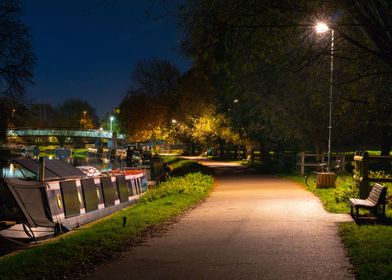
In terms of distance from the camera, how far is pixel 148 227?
1311 cm

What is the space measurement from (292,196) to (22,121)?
24.3 metres

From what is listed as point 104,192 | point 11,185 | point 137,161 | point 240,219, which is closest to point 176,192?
point 104,192

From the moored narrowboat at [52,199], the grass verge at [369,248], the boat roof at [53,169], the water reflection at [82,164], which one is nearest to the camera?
the grass verge at [369,248]

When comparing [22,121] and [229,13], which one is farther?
[22,121]

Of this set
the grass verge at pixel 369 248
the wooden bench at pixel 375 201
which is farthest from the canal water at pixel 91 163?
the grass verge at pixel 369 248

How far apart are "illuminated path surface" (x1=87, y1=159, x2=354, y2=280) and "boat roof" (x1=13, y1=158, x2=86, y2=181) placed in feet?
18.2

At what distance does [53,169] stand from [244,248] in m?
11.0

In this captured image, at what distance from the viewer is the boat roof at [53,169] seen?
61.6 ft

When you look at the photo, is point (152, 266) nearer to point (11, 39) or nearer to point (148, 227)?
point (148, 227)

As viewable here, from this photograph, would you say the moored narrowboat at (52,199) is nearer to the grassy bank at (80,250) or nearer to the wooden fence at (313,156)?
the grassy bank at (80,250)

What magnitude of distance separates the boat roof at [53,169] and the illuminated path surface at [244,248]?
5553mm

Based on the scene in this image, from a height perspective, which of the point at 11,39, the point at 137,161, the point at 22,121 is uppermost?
the point at 11,39

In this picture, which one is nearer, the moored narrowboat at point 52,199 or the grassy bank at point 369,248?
the grassy bank at point 369,248

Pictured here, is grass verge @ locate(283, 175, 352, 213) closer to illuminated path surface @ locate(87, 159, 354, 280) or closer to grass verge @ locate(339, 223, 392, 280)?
illuminated path surface @ locate(87, 159, 354, 280)
